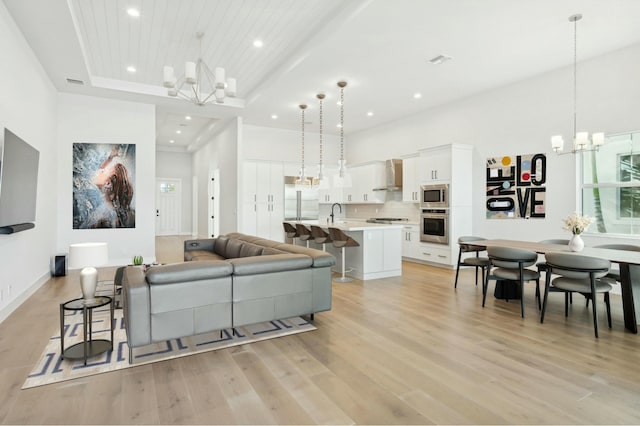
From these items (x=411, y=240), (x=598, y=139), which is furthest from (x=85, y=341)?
(x=411, y=240)

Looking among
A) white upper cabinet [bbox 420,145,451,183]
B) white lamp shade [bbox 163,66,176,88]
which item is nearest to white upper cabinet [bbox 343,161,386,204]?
white upper cabinet [bbox 420,145,451,183]

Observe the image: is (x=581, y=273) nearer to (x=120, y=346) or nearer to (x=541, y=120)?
(x=541, y=120)

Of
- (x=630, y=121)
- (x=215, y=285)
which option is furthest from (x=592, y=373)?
(x=630, y=121)

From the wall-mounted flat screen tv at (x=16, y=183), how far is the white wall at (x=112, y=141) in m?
2.19

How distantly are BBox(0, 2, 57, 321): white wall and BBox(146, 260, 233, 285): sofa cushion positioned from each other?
7.31 ft

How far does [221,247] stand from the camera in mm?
5488

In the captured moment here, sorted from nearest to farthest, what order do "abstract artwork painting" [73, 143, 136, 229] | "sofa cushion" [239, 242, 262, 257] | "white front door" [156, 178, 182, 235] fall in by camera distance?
"sofa cushion" [239, 242, 262, 257] < "abstract artwork painting" [73, 143, 136, 229] < "white front door" [156, 178, 182, 235]

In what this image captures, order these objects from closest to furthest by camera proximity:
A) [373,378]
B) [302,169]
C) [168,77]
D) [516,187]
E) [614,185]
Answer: [373,378], [168,77], [614,185], [516,187], [302,169]

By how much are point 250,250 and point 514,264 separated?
3.06 meters

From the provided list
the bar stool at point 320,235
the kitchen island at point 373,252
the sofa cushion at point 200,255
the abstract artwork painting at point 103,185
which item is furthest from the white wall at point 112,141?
the kitchen island at point 373,252

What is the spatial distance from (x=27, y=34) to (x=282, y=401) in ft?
16.3

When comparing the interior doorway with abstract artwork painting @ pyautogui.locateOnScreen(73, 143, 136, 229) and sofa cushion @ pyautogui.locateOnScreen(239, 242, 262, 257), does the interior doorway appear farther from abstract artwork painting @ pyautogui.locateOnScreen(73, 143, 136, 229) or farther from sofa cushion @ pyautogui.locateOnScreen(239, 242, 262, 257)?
sofa cushion @ pyautogui.locateOnScreen(239, 242, 262, 257)

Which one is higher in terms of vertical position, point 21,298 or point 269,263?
point 269,263

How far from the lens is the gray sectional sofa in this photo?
264cm
